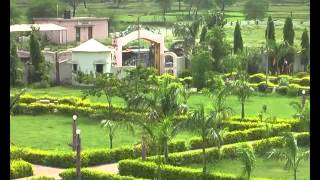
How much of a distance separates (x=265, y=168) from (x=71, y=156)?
3.95m

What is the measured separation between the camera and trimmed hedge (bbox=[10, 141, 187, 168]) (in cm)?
1280

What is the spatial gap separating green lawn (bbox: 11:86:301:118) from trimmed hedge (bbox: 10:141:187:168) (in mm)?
6176

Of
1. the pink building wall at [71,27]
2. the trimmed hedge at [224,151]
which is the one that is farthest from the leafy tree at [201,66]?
the pink building wall at [71,27]

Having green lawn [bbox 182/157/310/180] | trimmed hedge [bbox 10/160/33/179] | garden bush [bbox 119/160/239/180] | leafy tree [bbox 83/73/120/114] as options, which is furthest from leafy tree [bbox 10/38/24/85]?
garden bush [bbox 119/160/239/180]

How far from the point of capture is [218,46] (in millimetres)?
29000

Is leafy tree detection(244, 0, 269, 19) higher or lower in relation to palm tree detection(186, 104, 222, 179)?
higher

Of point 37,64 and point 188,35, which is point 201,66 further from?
point 188,35

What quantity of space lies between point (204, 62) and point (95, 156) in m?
13.6

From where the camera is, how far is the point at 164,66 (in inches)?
1286

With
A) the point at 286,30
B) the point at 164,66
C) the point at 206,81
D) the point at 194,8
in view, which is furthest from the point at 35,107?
the point at 194,8

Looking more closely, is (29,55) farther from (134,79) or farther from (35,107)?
(134,79)

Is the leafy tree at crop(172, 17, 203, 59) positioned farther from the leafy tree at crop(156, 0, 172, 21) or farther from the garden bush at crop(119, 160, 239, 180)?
the leafy tree at crop(156, 0, 172, 21)

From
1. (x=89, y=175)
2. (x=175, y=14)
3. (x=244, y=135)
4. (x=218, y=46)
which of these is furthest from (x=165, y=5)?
(x=89, y=175)
